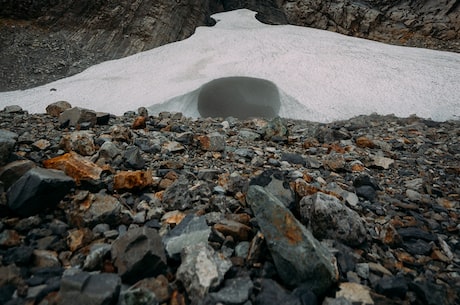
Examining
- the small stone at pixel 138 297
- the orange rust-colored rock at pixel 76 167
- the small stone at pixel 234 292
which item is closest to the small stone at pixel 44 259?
the small stone at pixel 138 297

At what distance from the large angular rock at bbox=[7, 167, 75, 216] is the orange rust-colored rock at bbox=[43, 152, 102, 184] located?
12.3 inches

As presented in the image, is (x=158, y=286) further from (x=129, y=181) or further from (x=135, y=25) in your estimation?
(x=135, y=25)

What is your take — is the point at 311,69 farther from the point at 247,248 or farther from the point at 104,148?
the point at 247,248

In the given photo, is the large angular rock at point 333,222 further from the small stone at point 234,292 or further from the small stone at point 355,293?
the small stone at point 234,292

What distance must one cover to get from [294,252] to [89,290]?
113 centimetres

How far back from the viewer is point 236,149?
377 cm

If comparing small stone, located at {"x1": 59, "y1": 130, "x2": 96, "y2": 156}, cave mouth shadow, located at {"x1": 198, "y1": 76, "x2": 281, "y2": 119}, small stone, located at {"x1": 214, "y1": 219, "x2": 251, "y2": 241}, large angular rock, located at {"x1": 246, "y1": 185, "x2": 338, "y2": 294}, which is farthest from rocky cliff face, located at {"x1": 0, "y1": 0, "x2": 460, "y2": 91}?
large angular rock, located at {"x1": 246, "y1": 185, "x2": 338, "y2": 294}

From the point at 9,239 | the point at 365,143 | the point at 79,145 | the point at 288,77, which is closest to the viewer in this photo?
the point at 9,239

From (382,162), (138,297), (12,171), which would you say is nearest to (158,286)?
(138,297)

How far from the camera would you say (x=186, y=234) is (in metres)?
1.84

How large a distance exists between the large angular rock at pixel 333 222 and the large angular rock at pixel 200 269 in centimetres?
76

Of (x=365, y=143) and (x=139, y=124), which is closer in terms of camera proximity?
(x=365, y=143)

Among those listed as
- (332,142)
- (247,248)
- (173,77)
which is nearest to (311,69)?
(173,77)

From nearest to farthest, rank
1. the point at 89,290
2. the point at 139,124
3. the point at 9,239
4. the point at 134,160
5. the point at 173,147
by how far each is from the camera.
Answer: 1. the point at 89,290
2. the point at 9,239
3. the point at 134,160
4. the point at 173,147
5. the point at 139,124
